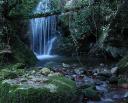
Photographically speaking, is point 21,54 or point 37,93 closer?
point 37,93

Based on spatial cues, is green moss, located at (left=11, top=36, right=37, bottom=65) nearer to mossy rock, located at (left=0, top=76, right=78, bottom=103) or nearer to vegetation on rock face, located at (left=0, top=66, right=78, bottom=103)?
vegetation on rock face, located at (left=0, top=66, right=78, bottom=103)

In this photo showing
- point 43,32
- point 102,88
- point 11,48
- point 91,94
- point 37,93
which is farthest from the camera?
point 43,32

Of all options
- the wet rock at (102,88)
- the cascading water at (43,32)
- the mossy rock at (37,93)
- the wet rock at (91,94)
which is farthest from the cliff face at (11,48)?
the cascading water at (43,32)

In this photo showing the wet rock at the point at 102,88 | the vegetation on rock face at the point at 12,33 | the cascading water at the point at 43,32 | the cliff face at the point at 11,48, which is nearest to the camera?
the wet rock at the point at 102,88

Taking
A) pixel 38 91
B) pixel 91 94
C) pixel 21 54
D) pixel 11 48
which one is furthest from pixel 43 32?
pixel 38 91

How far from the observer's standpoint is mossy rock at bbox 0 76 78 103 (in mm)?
5371

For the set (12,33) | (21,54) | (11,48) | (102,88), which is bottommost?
(102,88)

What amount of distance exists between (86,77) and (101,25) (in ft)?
15.5

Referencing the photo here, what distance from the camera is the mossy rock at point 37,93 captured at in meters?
5.37

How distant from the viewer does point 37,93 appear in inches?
A: 212

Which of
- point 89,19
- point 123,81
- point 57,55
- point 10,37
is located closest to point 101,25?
point 89,19

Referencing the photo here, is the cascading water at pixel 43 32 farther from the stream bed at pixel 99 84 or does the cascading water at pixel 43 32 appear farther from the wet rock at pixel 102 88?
the wet rock at pixel 102 88

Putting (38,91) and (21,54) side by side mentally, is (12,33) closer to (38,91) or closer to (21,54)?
(21,54)

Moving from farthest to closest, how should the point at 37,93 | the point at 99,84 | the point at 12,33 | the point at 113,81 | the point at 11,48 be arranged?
1. the point at 12,33
2. the point at 11,48
3. the point at 113,81
4. the point at 99,84
5. the point at 37,93
